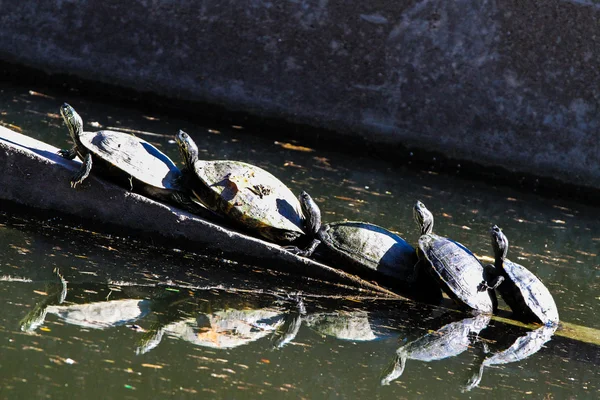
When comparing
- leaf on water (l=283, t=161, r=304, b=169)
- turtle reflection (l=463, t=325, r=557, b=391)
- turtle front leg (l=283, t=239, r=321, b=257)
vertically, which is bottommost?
leaf on water (l=283, t=161, r=304, b=169)

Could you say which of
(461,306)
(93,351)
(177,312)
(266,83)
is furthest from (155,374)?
(266,83)

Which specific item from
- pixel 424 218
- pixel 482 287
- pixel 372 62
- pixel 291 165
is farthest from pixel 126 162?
pixel 372 62

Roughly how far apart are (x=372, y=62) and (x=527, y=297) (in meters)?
5.89

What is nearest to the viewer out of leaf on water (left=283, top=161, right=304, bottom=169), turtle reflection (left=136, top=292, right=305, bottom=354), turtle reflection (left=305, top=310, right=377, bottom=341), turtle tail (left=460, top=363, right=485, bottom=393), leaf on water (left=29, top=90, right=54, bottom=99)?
turtle reflection (left=136, top=292, right=305, bottom=354)

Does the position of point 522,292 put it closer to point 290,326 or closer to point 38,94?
point 290,326

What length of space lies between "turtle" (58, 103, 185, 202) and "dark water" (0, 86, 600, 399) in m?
0.36

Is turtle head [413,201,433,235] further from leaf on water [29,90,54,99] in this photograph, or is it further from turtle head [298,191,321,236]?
leaf on water [29,90,54,99]

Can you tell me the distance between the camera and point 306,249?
17.9 ft

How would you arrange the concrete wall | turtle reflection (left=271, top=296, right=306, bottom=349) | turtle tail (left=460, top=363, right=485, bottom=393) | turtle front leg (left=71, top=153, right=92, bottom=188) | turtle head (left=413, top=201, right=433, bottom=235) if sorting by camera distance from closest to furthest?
1. turtle tail (left=460, top=363, right=485, bottom=393)
2. turtle reflection (left=271, top=296, right=306, bottom=349)
3. turtle front leg (left=71, top=153, right=92, bottom=188)
4. turtle head (left=413, top=201, right=433, bottom=235)
5. the concrete wall

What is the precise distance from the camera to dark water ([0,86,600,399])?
3.45 metres

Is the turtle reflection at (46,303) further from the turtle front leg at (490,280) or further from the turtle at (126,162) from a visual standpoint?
the turtle front leg at (490,280)

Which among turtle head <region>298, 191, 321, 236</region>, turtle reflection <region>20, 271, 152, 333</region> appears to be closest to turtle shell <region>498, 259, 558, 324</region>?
turtle head <region>298, 191, 321, 236</region>

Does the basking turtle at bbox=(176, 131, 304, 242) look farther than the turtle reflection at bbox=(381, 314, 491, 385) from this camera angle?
Yes

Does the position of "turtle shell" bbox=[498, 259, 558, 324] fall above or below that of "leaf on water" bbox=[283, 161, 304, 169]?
above
